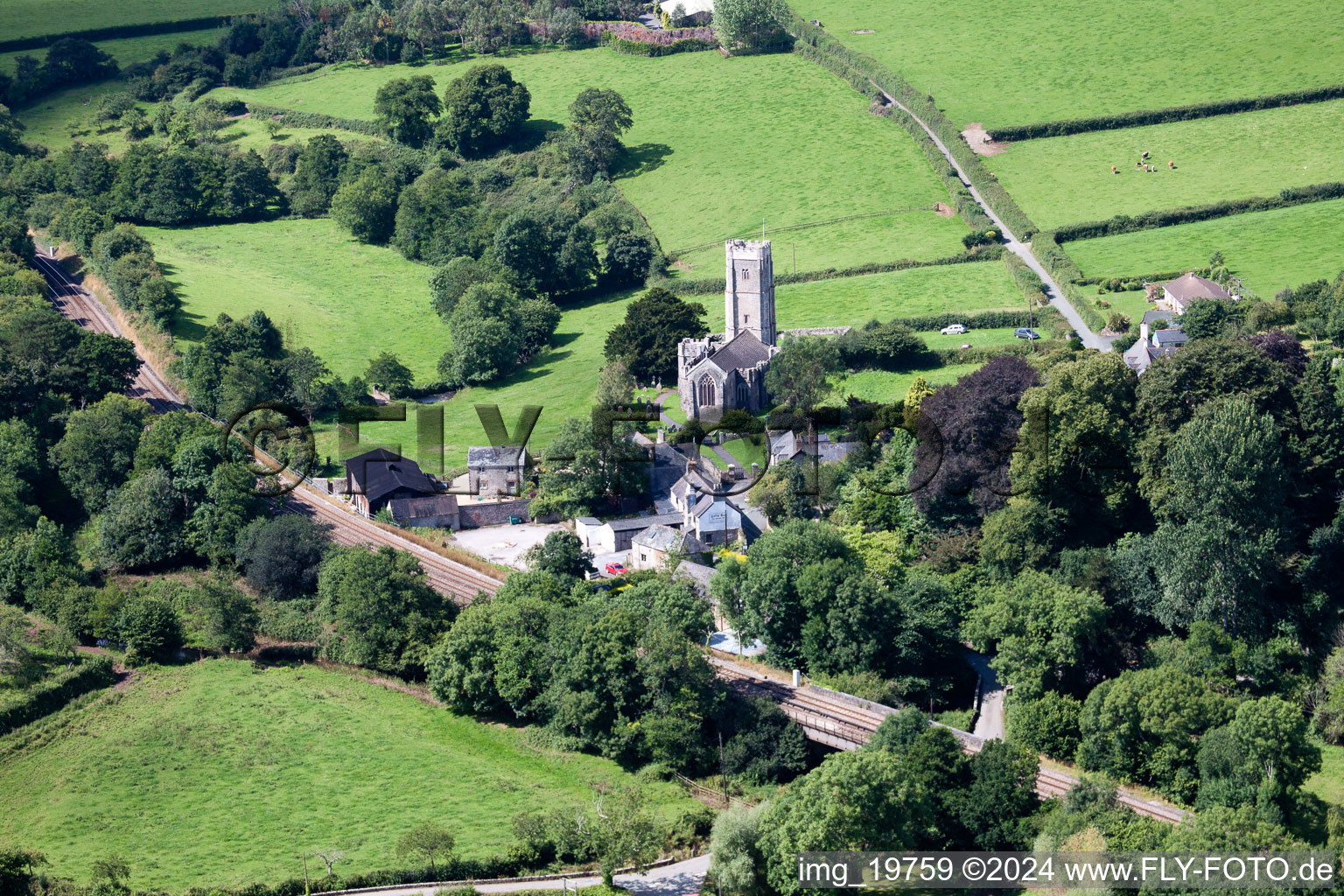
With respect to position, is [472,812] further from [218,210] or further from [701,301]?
[218,210]

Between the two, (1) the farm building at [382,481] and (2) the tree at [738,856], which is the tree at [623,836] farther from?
(1) the farm building at [382,481]

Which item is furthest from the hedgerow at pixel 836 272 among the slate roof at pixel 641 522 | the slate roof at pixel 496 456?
the slate roof at pixel 641 522

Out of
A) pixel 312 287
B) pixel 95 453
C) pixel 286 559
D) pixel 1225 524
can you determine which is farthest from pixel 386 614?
pixel 312 287

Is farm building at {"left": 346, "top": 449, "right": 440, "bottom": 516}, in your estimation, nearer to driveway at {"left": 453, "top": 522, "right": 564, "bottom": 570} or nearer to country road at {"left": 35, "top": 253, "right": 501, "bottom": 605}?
country road at {"left": 35, "top": 253, "right": 501, "bottom": 605}

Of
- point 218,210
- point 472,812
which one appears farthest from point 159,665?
point 218,210

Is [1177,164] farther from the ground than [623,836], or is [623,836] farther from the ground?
[1177,164]

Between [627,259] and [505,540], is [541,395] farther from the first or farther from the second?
[627,259]

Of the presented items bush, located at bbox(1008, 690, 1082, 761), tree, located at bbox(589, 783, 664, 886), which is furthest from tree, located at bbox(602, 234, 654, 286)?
tree, located at bbox(589, 783, 664, 886)
